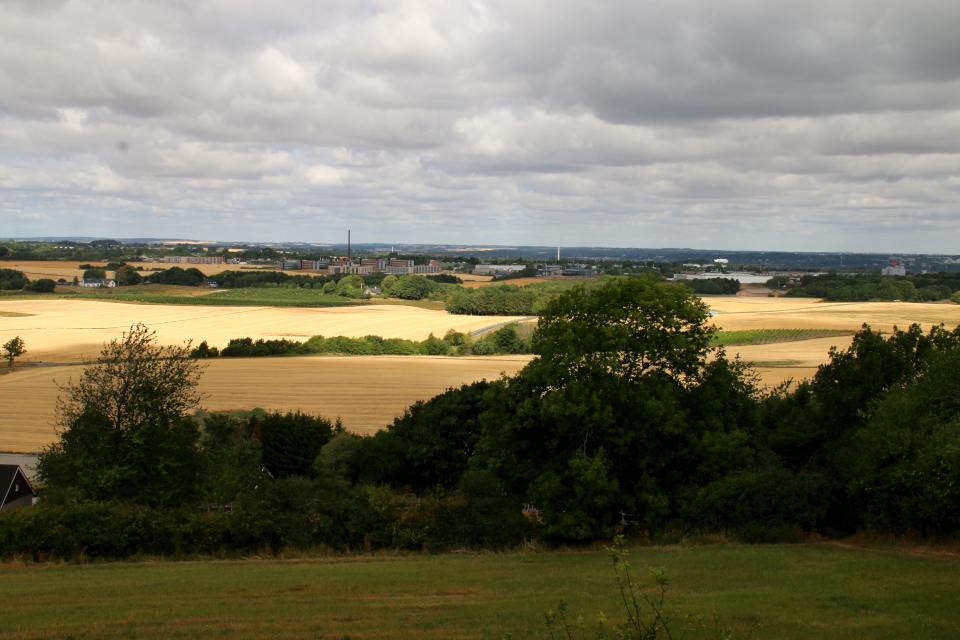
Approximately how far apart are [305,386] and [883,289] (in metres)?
86.1

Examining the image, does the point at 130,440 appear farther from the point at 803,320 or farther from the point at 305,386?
the point at 803,320

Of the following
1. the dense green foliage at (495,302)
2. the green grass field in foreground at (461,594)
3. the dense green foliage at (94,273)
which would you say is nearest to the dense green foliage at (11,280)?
the dense green foliage at (94,273)

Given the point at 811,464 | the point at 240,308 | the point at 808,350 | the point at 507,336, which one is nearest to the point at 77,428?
the point at 811,464

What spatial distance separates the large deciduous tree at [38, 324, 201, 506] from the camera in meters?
19.7

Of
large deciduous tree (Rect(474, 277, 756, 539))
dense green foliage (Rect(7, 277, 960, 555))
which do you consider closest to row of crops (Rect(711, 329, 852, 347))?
dense green foliage (Rect(7, 277, 960, 555))

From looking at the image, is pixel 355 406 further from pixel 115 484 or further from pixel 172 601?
pixel 172 601

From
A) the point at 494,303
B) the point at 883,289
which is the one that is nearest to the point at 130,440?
the point at 494,303

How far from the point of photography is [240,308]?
98062 millimetres

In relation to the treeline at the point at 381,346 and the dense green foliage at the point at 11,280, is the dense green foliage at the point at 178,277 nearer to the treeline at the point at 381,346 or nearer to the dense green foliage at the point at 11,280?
the dense green foliage at the point at 11,280

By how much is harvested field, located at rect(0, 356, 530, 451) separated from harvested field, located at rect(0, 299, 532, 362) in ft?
33.4

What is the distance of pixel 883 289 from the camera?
93.9 meters

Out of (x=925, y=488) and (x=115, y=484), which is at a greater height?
(x=925, y=488)

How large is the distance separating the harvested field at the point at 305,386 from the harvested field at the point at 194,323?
10.2m

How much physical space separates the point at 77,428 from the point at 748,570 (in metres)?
19.1
